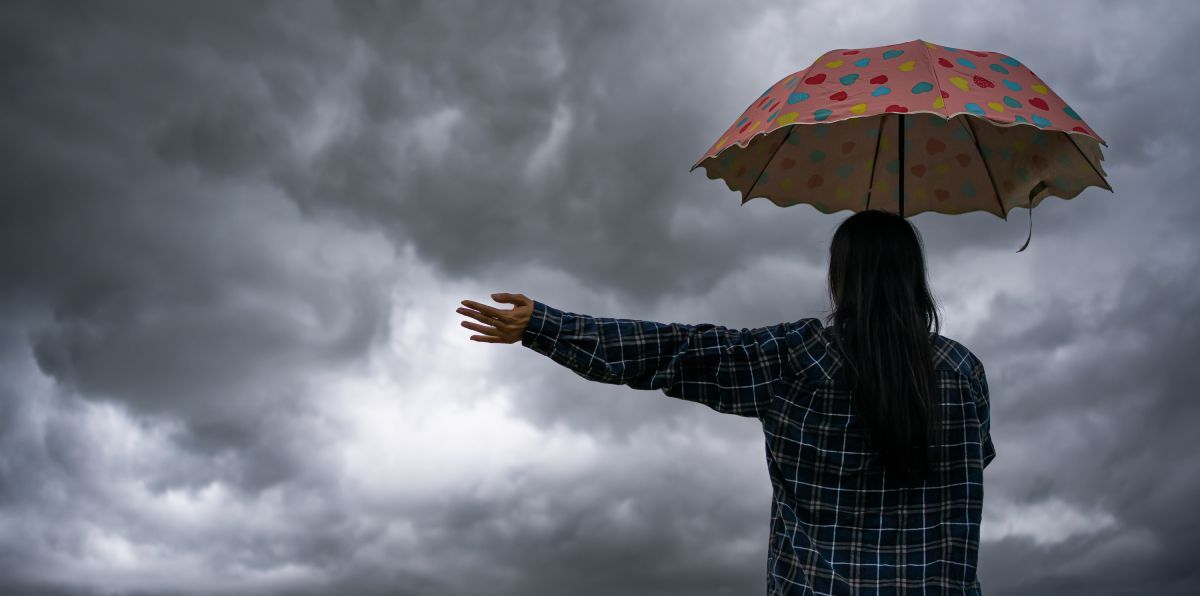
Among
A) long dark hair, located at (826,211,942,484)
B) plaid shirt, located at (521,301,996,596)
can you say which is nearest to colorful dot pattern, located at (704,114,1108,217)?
long dark hair, located at (826,211,942,484)

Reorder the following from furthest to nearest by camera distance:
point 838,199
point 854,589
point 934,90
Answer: point 838,199, point 934,90, point 854,589

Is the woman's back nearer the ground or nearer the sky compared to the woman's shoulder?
nearer the ground

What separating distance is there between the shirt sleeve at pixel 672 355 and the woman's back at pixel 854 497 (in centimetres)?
15

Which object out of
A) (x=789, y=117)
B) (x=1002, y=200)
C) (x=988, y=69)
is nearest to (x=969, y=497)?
(x=789, y=117)

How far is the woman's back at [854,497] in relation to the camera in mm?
5086

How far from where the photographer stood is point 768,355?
5422 mm

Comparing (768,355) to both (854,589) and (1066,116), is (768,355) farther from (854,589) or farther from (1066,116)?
(1066,116)

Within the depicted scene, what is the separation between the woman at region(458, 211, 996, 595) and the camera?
16.7ft

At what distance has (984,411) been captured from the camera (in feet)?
18.3

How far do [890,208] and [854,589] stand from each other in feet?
11.3

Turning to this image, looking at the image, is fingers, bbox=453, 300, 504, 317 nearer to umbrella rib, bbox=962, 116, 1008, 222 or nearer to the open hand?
the open hand

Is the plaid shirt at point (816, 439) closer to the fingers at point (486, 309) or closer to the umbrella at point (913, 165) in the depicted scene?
the fingers at point (486, 309)

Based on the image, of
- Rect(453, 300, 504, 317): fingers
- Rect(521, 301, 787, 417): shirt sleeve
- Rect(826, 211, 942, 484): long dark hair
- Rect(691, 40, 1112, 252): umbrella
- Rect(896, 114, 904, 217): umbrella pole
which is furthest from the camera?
Rect(691, 40, 1112, 252): umbrella

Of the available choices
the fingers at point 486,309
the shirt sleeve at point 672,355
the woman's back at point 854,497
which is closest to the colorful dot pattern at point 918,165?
the shirt sleeve at point 672,355
